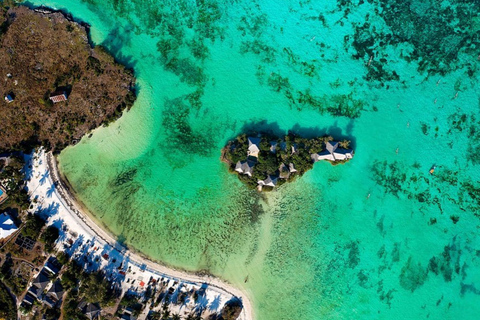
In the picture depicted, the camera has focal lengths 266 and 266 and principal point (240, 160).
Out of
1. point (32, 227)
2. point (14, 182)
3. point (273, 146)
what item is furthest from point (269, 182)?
point (14, 182)

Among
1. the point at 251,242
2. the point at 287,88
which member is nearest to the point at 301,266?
the point at 251,242

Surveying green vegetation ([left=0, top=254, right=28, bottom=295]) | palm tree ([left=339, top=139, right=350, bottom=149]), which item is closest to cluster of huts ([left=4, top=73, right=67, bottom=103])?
green vegetation ([left=0, top=254, right=28, bottom=295])

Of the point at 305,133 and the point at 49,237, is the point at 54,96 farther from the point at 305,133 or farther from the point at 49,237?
the point at 305,133

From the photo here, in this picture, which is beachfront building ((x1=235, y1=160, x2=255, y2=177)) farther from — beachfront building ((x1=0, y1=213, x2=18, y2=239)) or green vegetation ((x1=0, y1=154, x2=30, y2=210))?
beachfront building ((x1=0, y1=213, x2=18, y2=239))

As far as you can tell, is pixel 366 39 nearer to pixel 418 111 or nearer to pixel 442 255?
pixel 418 111

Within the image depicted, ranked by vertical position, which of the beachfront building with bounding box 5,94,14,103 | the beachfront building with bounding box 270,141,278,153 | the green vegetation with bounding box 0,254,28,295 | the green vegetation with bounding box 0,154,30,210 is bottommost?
the green vegetation with bounding box 0,254,28,295
